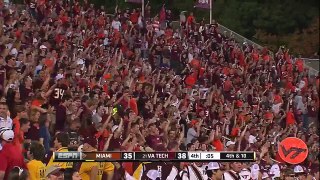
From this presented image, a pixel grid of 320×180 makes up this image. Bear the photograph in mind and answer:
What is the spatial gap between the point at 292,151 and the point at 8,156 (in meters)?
3.91

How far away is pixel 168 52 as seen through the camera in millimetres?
15094

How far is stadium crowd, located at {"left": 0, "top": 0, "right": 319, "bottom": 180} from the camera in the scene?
27.5ft

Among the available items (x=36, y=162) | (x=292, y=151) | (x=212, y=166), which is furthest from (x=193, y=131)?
(x=36, y=162)

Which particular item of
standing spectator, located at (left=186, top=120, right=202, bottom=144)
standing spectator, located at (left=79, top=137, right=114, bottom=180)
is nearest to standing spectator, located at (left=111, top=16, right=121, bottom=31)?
standing spectator, located at (left=186, top=120, right=202, bottom=144)

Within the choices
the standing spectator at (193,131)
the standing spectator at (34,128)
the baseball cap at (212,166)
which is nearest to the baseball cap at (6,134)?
the standing spectator at (34,128)

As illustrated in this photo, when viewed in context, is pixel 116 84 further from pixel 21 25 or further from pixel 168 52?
pixel 168 52

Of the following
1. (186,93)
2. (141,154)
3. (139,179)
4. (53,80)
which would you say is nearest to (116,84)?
(53,80)

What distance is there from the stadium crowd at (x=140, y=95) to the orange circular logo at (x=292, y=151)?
21cm

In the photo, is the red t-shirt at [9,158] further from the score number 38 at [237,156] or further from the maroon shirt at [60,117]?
the maroon shirt at [60,117]

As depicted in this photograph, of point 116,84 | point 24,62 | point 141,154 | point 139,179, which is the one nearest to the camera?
point 141,154

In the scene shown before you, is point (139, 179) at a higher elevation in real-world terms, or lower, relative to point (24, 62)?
lower

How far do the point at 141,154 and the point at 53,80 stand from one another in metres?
3.97

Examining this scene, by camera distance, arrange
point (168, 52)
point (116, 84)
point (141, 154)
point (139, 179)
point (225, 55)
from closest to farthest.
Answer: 1. point (141, 154)
2. point (139, 179)
3. point (116, 84)
4. point (168, 52)
5. point (225, 55)

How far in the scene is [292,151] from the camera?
9445mm
